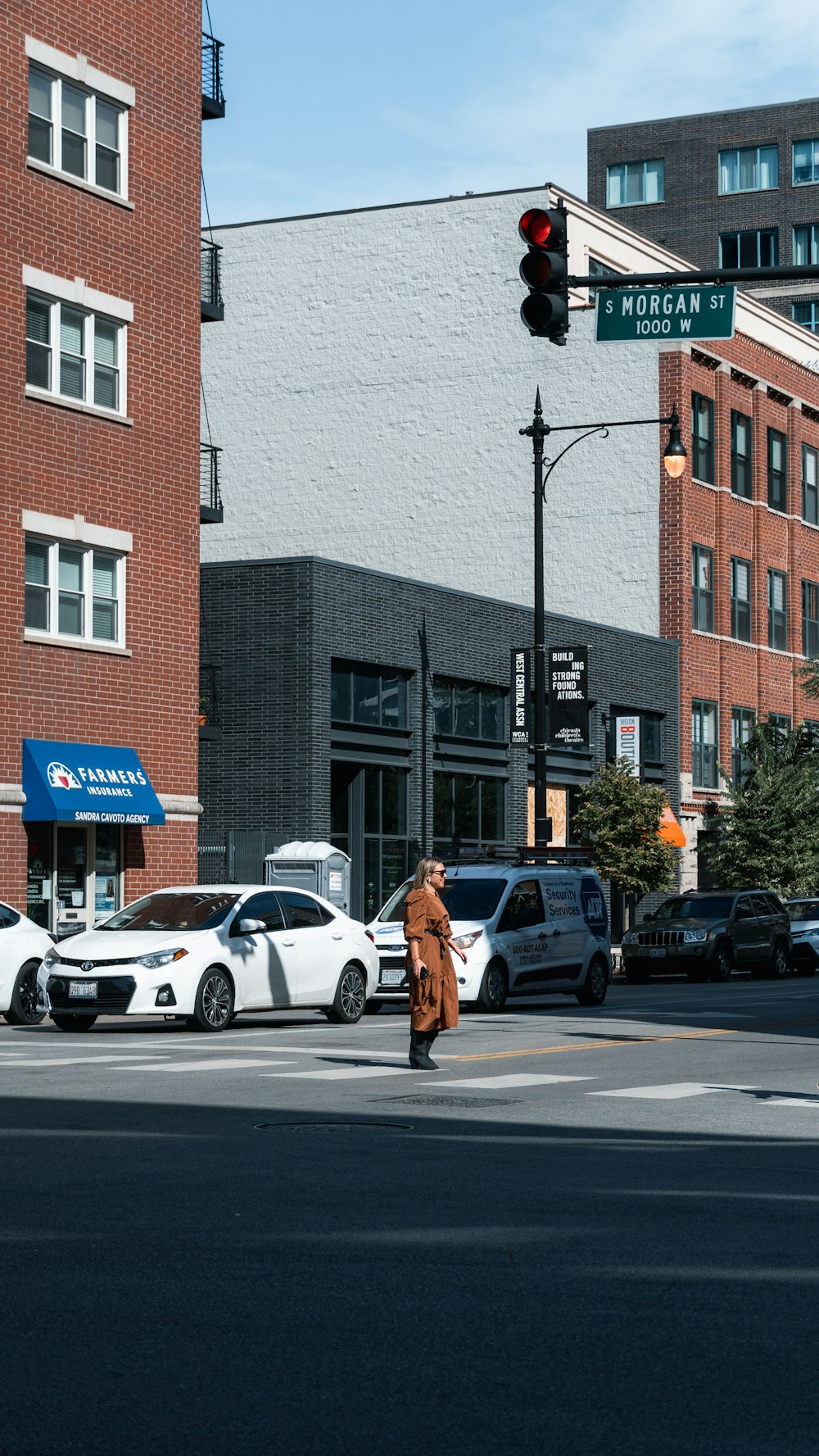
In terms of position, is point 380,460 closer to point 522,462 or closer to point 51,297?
point 522,462

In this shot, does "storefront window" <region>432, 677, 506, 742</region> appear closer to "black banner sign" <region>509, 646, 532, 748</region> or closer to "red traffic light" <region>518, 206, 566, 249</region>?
"black banner sign" <region>509, 646, 532, 748</region>

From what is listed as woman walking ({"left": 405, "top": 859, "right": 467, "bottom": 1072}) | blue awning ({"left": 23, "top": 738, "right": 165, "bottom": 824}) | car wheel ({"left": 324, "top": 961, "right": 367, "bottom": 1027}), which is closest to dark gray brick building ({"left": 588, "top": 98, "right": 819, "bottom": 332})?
blue awning ({"left": 23, "top": 738, "right": 165, "bottom": 824})

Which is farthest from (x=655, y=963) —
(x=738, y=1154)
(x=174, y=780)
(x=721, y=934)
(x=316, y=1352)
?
(x=316, y=1352)

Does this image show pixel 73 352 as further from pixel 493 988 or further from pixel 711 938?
pixel 711 938

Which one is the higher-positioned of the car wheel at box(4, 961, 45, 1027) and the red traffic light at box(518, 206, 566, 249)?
the red traffic light at box(518, 206, 566, 249)

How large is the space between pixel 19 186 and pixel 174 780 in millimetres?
9024

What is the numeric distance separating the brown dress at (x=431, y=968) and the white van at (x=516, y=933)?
7.80 metres

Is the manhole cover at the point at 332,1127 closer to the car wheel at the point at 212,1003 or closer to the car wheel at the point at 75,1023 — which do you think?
the car wheel at the point at 212,1003

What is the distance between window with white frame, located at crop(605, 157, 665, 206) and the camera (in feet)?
257

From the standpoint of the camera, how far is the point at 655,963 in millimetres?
35500

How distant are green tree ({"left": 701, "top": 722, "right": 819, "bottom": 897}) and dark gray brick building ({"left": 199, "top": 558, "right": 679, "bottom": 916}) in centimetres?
655

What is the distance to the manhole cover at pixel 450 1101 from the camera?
44.3 ft

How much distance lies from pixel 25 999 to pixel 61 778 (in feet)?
23.1

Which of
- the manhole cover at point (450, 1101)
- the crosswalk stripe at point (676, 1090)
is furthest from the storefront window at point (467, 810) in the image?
the manhole cover at point (450, 1101)
